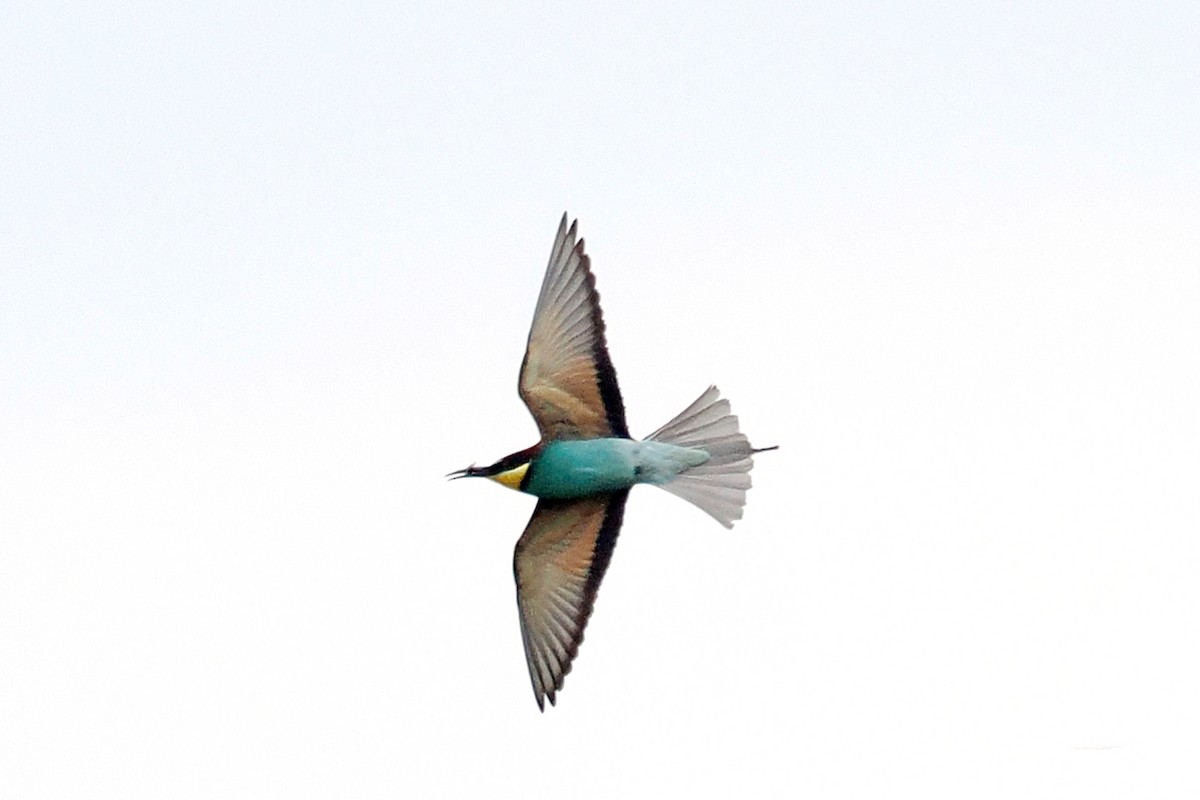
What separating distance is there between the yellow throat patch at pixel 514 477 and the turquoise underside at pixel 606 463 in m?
0.04

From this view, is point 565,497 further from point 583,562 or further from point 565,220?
point 565,220

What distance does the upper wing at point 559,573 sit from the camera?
239 inches

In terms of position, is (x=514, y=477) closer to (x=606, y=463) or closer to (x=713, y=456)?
(x=606, y=463)

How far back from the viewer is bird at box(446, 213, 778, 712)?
19.0 ft

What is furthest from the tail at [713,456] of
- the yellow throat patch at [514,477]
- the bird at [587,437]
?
the yellow throat patch at [514,477]

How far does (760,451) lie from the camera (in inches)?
233

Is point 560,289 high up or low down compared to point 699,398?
up

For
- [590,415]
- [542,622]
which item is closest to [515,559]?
[542,622]

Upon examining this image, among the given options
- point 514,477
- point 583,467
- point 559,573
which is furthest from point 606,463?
point 559,573

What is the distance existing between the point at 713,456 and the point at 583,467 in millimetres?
444

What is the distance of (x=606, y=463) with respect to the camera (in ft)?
18.9

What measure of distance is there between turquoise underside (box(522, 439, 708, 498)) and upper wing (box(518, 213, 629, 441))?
0.07 metres

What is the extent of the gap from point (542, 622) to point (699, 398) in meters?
0.96

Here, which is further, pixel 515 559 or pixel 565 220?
pixel 515 559
